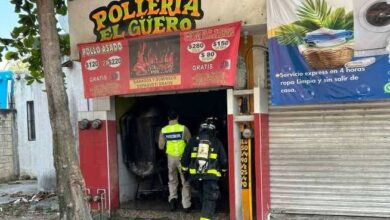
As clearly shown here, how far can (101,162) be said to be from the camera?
9.73 m

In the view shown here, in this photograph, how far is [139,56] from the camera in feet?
29.5

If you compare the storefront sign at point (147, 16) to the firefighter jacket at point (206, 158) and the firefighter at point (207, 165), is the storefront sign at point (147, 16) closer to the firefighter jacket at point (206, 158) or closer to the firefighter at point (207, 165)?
Result: the firefighter at point (207, 165)

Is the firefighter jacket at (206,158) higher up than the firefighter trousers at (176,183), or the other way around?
the firefighter jacket at (206,158)

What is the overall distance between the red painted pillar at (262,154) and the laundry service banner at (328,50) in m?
0.40

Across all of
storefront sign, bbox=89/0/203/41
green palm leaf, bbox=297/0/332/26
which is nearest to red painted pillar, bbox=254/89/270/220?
green palm leaf, bbox=297/0/332/26

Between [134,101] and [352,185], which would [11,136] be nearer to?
[134,101]

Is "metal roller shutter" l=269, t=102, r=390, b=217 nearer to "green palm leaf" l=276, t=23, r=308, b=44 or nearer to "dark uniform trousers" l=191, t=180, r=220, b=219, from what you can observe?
"dark uniform trousers" l=191, t=180, r=220, b=219

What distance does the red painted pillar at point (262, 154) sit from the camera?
830 cm

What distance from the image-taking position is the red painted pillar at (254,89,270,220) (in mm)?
8297

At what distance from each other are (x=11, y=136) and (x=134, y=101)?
8.05 meters

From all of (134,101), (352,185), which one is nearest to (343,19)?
(352,185)

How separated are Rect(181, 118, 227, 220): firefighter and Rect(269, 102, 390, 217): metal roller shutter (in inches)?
35.3

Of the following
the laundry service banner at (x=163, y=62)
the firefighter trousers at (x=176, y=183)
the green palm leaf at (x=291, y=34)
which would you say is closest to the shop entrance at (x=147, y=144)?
the firefighter trousers at (x=176, y=183)

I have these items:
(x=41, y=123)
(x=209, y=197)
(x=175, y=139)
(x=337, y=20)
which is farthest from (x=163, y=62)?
(x=41, y=123)
